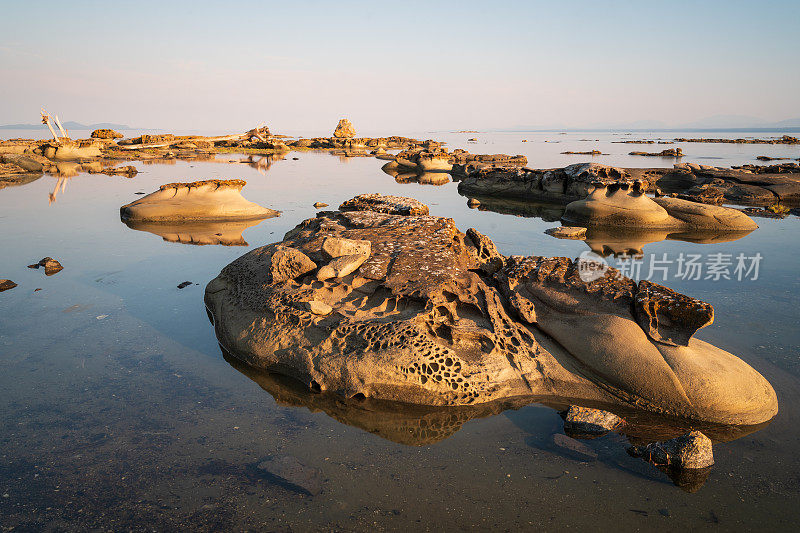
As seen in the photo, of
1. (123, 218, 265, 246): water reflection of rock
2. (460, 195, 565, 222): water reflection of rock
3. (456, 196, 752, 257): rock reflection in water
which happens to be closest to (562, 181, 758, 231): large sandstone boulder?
(456, 196, 752, 257): rock reflection in water

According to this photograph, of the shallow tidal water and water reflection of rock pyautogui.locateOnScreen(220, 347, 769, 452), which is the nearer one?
the shallow tidal water

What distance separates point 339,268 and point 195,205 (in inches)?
372

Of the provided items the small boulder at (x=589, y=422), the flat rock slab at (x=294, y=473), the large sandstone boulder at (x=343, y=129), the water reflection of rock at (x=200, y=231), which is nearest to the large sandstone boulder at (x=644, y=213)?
the water reflection of rock at (x=200, y=231)

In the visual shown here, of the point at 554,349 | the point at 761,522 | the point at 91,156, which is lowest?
the point at 761,522

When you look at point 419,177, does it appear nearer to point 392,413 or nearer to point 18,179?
point 18,179

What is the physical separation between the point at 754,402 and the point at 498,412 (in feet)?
7.34

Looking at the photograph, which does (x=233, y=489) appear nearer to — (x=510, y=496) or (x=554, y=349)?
(x=510, y=496)

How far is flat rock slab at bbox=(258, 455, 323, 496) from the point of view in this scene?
3.37 metres

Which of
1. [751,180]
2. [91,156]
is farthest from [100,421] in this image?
[91,156]

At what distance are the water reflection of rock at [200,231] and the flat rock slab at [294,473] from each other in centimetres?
791

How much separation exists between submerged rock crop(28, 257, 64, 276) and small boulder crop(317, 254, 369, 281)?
19.1 ft

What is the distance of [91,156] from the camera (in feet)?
109

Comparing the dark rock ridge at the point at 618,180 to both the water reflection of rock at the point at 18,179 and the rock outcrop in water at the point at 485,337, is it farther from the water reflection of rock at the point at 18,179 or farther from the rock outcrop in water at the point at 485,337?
the water reflection of rock at the point at 18,179

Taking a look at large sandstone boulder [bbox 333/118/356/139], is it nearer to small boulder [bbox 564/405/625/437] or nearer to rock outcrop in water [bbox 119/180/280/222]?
rock outcrop in water [bbox 119/180/280/222]
